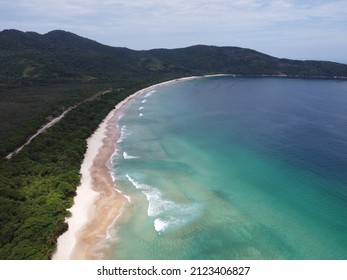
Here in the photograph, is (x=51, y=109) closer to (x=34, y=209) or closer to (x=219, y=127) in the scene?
(x=219, y=127)

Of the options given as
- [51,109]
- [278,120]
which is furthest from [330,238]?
[51,109]

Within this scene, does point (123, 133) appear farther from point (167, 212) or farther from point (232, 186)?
point (167, 212)

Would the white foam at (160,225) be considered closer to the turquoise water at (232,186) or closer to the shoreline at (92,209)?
the turquoise water at (232,186)

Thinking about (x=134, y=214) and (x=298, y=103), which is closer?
(x=134, y=214)

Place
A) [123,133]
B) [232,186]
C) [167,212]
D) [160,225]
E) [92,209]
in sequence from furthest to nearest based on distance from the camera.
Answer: [123,133]
[232,186]
[92,209]
[167,212]
[160,225]

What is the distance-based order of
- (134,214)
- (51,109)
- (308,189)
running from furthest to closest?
(51,109) < (308,189) < (134,214)

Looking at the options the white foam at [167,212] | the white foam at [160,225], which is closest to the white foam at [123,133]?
the white foam at [167,212]

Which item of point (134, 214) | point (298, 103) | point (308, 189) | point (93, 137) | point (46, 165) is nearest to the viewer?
point (134, 214)

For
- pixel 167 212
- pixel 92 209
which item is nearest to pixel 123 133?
pixel 92 209
